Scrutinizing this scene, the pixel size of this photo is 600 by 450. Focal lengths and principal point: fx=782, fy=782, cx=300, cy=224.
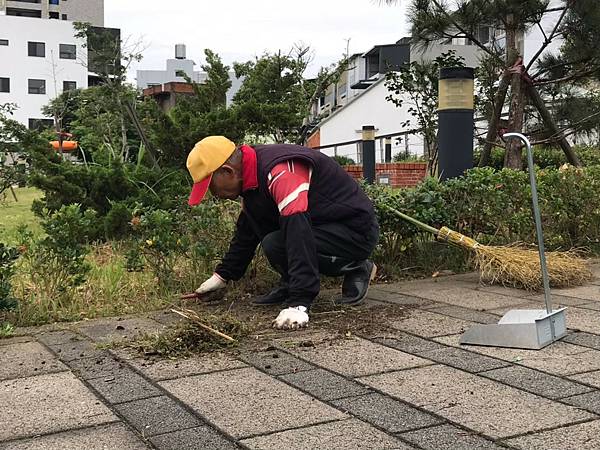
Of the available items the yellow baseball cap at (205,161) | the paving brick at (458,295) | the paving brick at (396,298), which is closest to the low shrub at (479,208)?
the paving brick at (458,295)

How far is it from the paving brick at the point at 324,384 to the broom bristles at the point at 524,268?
233 cm

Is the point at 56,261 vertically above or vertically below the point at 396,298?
above

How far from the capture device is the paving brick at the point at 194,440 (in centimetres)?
234

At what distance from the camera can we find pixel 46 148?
7738mm

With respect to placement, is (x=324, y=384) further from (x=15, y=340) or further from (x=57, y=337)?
(x=15, y=340)

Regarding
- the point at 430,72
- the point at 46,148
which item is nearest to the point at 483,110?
the point at 430,72

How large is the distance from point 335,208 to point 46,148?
4406mm

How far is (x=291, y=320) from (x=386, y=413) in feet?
4.35

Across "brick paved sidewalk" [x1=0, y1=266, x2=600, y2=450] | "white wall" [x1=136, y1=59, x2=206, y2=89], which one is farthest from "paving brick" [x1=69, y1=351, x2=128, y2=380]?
"white wall" [x1=136, y1=59, x2=206, y2=89]

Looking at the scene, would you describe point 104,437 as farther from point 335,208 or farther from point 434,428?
point 335,208

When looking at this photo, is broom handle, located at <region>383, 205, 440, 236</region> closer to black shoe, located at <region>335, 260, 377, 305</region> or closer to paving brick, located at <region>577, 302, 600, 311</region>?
black shoe, located at <region>335, 260, 377, 305</region>

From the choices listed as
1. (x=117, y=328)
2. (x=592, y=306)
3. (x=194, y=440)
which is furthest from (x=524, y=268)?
(x=194, y=440)

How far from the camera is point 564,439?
233cm

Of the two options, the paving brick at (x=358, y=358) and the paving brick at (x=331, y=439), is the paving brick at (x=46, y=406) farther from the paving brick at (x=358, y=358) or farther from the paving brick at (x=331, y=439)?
the paving brick at (x=358, y=358)
